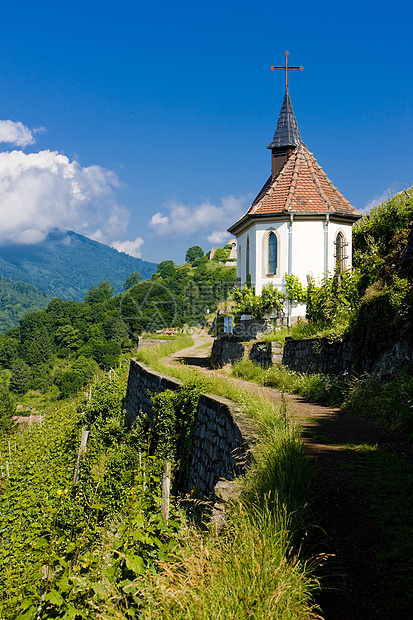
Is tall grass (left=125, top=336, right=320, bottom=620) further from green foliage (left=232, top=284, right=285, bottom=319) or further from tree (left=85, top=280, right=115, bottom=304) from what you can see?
tree (left=85, top=280, right=115, bottom=304)

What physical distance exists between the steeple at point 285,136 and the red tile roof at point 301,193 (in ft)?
5.76

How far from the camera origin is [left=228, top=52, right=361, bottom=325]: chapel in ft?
63.7

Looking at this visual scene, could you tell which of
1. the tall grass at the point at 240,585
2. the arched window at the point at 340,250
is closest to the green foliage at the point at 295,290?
the arched window at the point at 340,250

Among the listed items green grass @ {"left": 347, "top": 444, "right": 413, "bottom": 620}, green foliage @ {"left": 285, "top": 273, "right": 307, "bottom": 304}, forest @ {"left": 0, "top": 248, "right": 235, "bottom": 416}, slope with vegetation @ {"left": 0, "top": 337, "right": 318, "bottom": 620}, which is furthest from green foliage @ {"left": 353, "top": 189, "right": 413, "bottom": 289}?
forest @ {"left": 0, "top": 248, "right": 235, "bottom": 416}

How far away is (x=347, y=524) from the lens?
13.9ft

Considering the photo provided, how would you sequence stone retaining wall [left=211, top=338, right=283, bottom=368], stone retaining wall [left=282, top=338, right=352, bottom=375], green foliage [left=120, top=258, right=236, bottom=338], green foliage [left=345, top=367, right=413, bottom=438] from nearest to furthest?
green foliage [left=345, top=367, right=413, bottom=438], stone retaining wall [left=282, top=338, right=352, bottom=375], stone retaining wall [left=211, top=338, right=283, bottom=368], green foliage [left=120, top=258, right=236, bottom=338]

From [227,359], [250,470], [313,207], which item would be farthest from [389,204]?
[250,470]

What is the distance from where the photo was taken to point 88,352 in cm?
8056

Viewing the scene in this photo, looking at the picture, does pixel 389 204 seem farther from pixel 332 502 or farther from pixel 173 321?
pixel 173 321

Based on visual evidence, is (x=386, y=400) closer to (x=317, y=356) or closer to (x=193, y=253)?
(x=317, y=356)

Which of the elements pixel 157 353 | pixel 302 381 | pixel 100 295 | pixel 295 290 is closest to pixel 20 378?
pixel 100 295

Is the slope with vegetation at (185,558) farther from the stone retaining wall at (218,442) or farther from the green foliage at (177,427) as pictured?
the green foliage at (177,427)

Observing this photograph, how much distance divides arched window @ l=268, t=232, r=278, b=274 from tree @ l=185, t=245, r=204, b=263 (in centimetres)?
12144

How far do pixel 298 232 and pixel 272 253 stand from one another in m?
1.27
